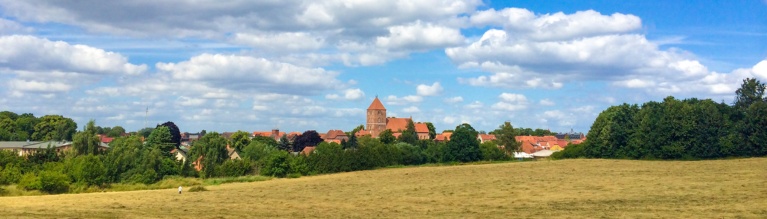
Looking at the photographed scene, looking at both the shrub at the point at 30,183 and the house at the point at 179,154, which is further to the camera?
the house at the point at 179,154

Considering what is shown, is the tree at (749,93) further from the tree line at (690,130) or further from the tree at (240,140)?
the tree at (240,140)

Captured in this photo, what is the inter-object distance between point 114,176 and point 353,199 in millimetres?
47005

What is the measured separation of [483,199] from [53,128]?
159m

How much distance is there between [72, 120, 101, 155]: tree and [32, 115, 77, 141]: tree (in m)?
86.3

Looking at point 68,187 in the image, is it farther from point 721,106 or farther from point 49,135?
point 49,135

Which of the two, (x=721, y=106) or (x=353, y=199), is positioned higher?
(x=721, y=106)

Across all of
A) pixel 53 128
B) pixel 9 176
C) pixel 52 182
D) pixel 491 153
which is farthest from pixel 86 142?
pixel 53 128

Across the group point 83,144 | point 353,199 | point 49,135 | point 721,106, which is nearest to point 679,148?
point 721,106

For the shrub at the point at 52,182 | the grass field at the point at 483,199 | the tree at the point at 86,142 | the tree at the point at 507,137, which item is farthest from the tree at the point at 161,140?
the tree at the point at 507,137

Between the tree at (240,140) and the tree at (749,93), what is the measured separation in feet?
320

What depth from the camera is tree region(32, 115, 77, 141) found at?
16550cm

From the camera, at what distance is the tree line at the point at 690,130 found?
277ft

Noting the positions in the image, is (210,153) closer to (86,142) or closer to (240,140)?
(86,142)

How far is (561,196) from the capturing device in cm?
4462
